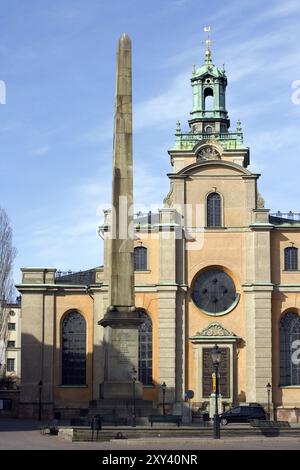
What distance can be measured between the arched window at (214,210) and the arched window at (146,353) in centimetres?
667

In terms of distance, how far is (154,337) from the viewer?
5931 cm

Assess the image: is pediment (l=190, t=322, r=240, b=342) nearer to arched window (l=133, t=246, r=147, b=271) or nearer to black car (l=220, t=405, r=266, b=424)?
arched window (l=133, t=246, r=147, b=271)

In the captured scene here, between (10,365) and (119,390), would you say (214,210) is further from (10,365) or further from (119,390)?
(10,365)

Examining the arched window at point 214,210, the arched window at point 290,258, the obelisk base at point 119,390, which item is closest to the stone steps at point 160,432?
the obelisk base at point 119,390

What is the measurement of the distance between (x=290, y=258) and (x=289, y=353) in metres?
5.49

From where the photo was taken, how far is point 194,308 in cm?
5969

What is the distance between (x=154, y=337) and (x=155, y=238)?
575cm


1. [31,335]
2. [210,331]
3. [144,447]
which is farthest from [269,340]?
[144,447]

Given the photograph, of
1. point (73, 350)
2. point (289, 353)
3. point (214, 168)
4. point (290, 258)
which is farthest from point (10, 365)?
point (290, 258)

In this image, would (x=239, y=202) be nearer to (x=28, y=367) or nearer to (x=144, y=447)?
(x=28, y=367)

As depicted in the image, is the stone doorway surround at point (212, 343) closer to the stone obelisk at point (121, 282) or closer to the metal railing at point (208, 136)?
the metal railing at point (208, 136)

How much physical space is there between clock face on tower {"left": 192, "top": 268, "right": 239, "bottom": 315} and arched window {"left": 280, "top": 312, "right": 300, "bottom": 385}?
331cm

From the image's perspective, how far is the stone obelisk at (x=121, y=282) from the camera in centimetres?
3509

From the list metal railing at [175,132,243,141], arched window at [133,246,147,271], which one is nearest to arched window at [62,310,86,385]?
arched window at [133,246,147,271]
